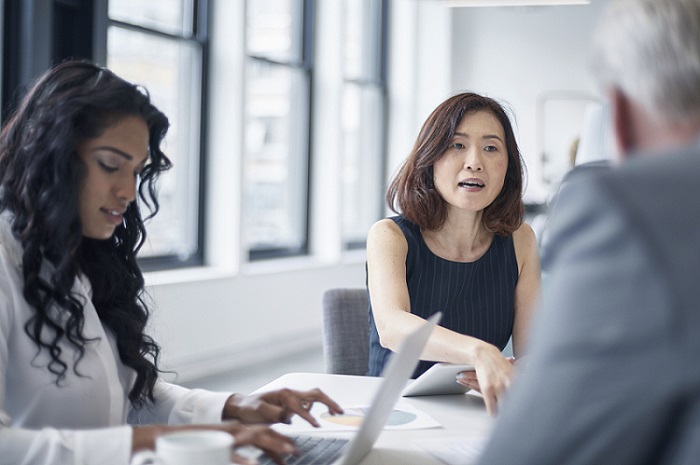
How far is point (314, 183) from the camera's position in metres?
6.77

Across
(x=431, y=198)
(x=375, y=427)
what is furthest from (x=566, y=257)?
(x=431, y=198)

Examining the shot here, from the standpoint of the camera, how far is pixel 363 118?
7.80 meters

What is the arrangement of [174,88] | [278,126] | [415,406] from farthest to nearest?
[278,126] < [174,88] < [415,406]

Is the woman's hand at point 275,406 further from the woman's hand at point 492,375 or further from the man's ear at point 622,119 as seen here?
the man's ear at point 622,119

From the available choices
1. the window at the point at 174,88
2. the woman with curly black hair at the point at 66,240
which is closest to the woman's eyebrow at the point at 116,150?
the woman with curly black hair at the point at 66,240

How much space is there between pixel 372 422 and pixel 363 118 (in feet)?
22.1

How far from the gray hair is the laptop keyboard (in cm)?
82

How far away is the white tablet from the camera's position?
1783 mm

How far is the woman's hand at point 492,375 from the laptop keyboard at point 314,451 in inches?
13.6

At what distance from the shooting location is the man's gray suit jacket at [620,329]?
0.61 m

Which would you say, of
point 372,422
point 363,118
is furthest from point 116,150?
point 363,118

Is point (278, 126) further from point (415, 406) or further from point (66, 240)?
point (66, 240)

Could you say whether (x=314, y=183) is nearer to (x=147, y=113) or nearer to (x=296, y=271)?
(x=296, y=271)

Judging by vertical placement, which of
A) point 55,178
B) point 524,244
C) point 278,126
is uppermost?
point 278,126
